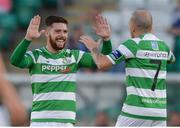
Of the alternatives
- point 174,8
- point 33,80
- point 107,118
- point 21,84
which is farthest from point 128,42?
point 174,8

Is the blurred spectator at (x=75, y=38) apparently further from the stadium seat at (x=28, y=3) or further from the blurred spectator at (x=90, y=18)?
the stadium seat at (x=28, y=3)

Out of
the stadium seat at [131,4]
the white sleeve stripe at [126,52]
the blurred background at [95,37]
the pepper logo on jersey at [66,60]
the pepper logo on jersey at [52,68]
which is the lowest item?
the blurred background at [95,37]

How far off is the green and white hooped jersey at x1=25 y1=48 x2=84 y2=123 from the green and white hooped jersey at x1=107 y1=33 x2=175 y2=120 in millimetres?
470

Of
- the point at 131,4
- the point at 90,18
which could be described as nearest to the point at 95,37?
the point at 90,18

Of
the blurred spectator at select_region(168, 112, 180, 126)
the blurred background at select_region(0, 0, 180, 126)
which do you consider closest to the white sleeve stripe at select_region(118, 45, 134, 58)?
the blurred background at select_region(0, 0, 180, 126)

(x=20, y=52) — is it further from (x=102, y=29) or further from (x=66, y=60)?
(x=102, y=29)

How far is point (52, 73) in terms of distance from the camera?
6730 mm

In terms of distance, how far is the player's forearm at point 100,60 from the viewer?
A: 6.70 metres

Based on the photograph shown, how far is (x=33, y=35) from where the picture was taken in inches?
260

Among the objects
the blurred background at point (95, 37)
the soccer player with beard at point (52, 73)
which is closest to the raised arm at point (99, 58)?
the soccer player with beard at point (52, 73)

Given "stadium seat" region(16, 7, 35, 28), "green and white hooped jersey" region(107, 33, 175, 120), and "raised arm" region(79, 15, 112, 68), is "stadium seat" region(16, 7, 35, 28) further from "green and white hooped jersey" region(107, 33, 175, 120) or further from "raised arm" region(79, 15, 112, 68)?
"green and white hooped jersey" region(107, 33, 175, 120)

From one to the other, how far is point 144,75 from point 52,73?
872mm

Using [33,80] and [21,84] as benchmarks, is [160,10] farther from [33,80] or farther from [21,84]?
[33,80]

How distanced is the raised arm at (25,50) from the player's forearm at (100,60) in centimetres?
56
